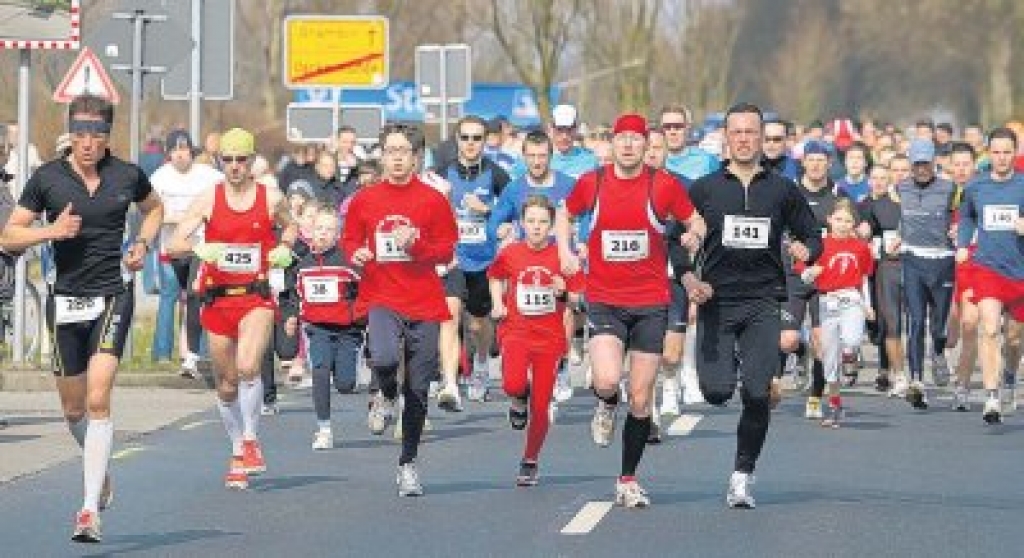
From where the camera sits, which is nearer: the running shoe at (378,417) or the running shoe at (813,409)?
the running shoe at (378,417)

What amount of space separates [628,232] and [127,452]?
4.30 metres

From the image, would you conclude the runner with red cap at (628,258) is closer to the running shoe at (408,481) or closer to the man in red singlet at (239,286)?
the running shoe at (408,481)

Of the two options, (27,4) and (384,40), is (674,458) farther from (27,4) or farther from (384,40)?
(384,40)

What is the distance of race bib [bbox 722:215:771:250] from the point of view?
605 inches

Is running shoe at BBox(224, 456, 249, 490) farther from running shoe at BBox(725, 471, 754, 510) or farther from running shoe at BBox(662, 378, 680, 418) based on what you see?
running shoe at BBox(662, 378, 680, 418)

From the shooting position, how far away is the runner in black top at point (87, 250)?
13938 mm

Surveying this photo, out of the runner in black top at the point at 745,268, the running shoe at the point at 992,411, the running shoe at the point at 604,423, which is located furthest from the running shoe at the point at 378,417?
the running shoe at the point at 992,411

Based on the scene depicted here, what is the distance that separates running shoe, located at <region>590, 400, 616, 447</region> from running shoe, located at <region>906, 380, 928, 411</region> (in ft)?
21.9

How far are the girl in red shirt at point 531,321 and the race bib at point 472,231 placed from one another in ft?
13.3

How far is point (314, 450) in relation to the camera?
18.5m

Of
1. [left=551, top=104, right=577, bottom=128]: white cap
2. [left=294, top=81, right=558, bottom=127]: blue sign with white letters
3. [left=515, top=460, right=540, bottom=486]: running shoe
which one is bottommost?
[left=515, top=460, right=540, bottom=486]: running shoe

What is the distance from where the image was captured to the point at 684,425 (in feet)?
66.6

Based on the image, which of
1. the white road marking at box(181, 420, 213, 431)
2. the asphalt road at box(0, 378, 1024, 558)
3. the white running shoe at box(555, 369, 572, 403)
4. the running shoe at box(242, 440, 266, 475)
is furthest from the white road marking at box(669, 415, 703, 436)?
the running shoe at box(242, 440, 266, 475)

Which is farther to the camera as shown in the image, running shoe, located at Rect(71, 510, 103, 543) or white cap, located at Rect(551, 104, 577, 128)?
white cap, located at Rect(551, 104, 577, 128)
